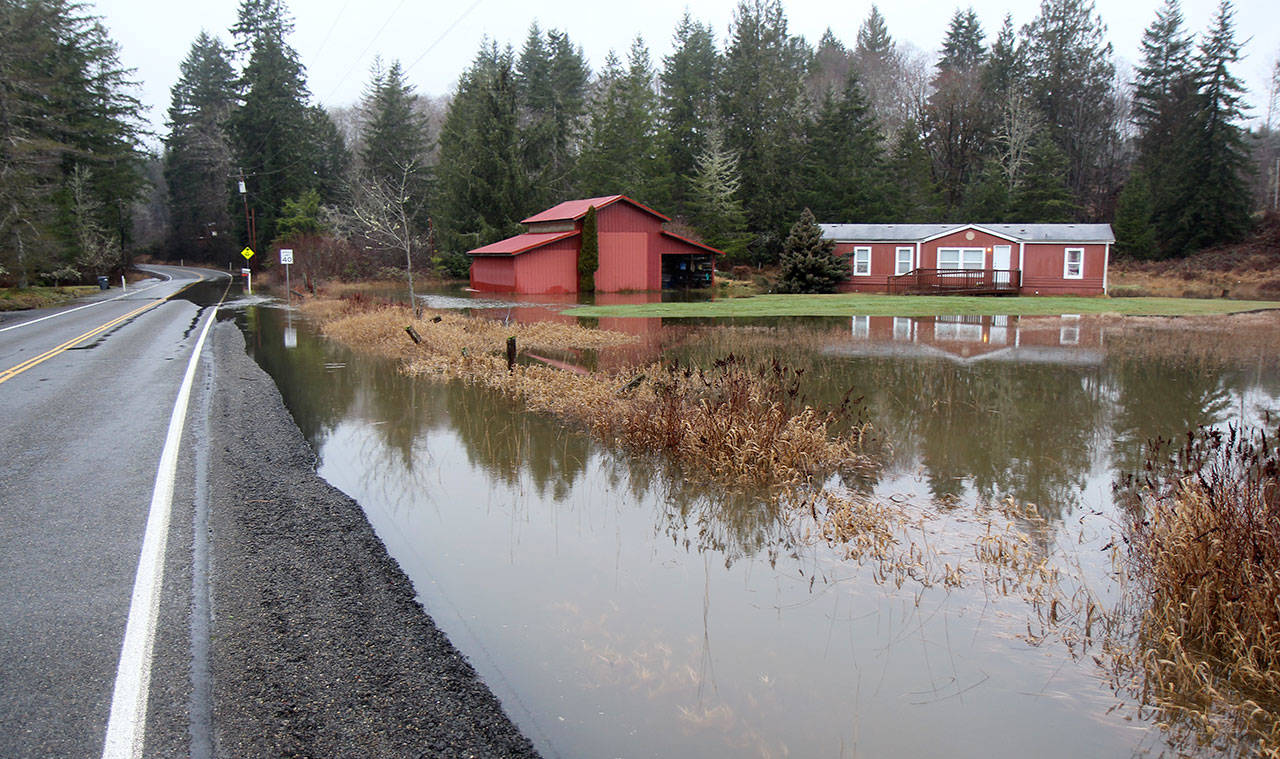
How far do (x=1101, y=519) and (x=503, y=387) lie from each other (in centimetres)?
932

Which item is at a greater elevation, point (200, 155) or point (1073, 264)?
point (200, 155)

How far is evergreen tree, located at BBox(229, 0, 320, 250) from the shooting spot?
71312 millimetres

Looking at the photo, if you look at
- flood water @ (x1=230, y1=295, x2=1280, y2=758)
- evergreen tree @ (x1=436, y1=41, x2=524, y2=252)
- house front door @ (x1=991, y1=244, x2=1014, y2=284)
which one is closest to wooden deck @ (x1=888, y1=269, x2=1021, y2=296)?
house front door @ (x1=991, y1=244, x2=1014, y2=284)

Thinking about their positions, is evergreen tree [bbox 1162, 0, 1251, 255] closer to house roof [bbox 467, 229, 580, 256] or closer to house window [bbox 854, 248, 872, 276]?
house window [bbox 854, 248, 872, 276]

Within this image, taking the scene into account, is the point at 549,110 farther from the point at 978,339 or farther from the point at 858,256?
the point at 978,339

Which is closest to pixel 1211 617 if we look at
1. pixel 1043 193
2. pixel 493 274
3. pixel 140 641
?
pixel 140 641

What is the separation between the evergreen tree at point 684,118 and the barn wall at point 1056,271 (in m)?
20.6

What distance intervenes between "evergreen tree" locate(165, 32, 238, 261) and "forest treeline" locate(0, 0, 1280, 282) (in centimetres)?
987

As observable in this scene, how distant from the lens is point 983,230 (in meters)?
44.0

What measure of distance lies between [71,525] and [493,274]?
3924cm

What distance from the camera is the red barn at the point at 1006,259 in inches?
1700

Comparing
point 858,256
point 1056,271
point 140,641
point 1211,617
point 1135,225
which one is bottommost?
point 1211,617

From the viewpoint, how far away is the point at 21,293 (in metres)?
38.5

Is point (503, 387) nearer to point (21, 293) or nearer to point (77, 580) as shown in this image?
point (77, 580)
